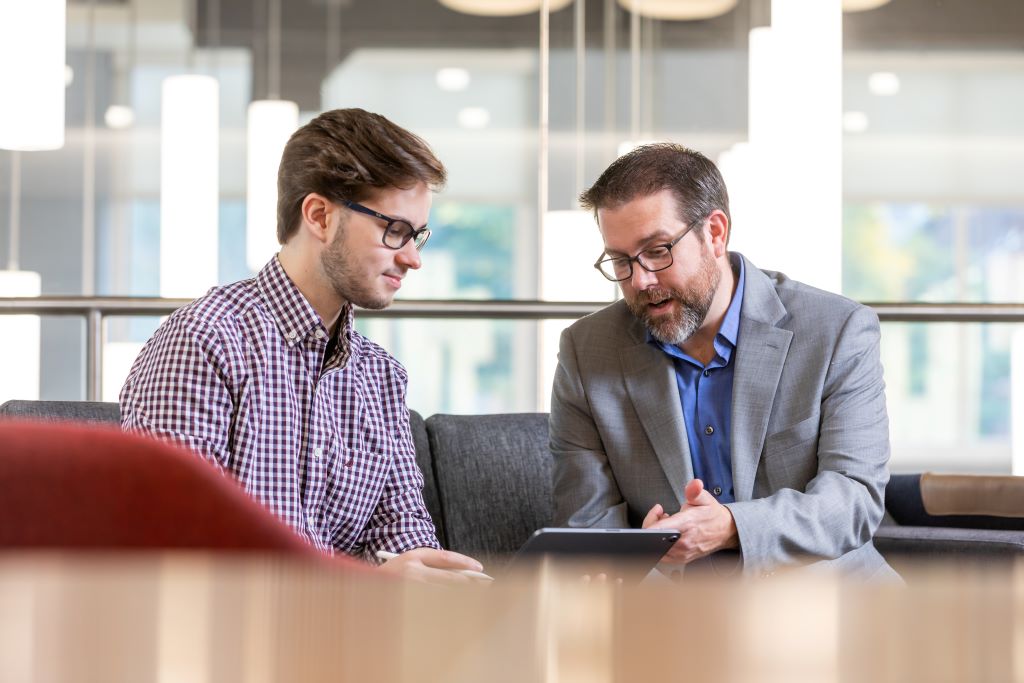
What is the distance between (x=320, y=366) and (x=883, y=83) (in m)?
5.78

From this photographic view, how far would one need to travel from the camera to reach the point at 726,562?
5.08ft

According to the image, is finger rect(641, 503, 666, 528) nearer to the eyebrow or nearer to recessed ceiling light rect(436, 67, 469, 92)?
the eyebrow

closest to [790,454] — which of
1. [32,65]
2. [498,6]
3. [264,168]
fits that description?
[32,65]

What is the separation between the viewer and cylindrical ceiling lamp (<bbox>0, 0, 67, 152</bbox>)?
117 inches

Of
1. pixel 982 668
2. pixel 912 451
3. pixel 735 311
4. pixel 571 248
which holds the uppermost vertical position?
pixel 571 248

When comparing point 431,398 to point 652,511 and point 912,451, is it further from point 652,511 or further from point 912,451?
point 652,511

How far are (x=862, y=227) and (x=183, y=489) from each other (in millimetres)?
6641

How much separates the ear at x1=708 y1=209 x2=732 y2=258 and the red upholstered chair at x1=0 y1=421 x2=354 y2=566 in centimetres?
147

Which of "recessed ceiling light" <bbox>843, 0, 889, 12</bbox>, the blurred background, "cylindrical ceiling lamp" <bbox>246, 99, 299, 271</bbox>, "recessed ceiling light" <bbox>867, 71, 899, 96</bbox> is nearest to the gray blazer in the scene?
"cylindrical ceiling lamp" <bbox>246, 99, 299, 271</bbox>

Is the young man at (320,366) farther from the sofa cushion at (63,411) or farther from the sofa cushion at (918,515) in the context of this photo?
the sofa cushion at (918,515)

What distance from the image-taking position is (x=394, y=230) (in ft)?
5.27

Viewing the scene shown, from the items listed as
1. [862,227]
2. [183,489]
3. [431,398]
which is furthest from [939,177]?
[183,489]

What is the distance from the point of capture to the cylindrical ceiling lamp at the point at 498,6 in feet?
21.2

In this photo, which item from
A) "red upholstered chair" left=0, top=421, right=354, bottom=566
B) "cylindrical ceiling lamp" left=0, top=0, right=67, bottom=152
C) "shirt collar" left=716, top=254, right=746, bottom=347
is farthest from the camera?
"cylindrical ceiling lamp" left=0, top=0, right=67, bottom=152
